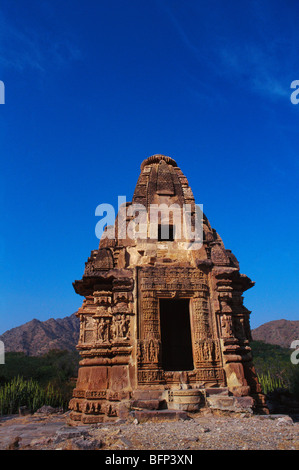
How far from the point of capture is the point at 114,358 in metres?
7.21

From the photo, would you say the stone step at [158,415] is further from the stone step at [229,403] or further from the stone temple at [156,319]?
the stone step at [229,403]

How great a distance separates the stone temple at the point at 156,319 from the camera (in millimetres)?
6777

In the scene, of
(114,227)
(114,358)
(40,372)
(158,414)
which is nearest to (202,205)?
(114,227)

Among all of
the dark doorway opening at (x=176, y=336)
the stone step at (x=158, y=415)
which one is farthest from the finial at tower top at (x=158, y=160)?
the stone step at (x=158, y=415)

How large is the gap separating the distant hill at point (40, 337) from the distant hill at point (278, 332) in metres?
28.2

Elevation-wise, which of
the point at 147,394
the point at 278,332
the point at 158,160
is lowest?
the point at 147,394

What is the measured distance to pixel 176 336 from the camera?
435 inches

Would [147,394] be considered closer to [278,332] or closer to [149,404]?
[149,404]

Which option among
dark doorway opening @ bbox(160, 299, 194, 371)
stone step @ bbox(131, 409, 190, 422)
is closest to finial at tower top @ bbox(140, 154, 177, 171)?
dark doorway opening @ bbox(160, 299, 194, 371)

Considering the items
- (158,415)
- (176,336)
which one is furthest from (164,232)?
(158,415)

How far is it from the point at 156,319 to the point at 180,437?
329cm

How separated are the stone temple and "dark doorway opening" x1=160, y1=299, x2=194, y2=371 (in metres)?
2.68
